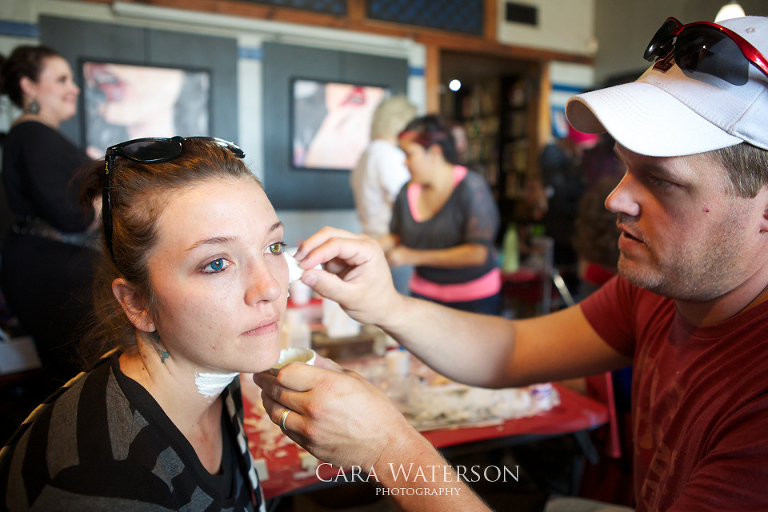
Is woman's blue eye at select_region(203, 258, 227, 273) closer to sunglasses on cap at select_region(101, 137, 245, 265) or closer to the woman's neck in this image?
sunglasses on cap at select_region(101, 137, 245, 265)

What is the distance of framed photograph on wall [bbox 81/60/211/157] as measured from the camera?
14.9 feet

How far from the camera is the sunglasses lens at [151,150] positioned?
3.45 ft

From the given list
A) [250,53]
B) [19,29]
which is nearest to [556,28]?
[250,53]

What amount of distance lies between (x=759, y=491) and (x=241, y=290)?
97 cm

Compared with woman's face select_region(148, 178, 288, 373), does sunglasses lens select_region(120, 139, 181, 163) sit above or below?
above

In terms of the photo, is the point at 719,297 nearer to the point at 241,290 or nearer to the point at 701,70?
the point at 701,70

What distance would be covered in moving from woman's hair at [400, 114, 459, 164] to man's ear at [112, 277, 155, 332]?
203cm

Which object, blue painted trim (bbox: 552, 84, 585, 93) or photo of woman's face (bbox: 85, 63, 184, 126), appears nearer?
photo of woman's face (bbox: 85, 63, 184, 126)

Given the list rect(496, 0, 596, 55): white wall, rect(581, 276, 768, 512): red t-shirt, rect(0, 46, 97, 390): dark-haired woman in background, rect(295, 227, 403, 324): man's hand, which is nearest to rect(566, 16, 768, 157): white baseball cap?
rect(581, 276, 768, 512): red t-shirt

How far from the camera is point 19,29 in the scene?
14.1ft

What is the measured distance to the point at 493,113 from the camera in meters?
8.17

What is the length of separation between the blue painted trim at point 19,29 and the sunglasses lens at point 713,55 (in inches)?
201

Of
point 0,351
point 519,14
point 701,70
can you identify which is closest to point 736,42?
point 701,70

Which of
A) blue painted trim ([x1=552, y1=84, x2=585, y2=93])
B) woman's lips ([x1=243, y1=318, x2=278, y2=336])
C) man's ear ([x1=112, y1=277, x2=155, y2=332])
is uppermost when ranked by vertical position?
blue painted trim ([x1=552, y1=84, x2=585, y2=93])
